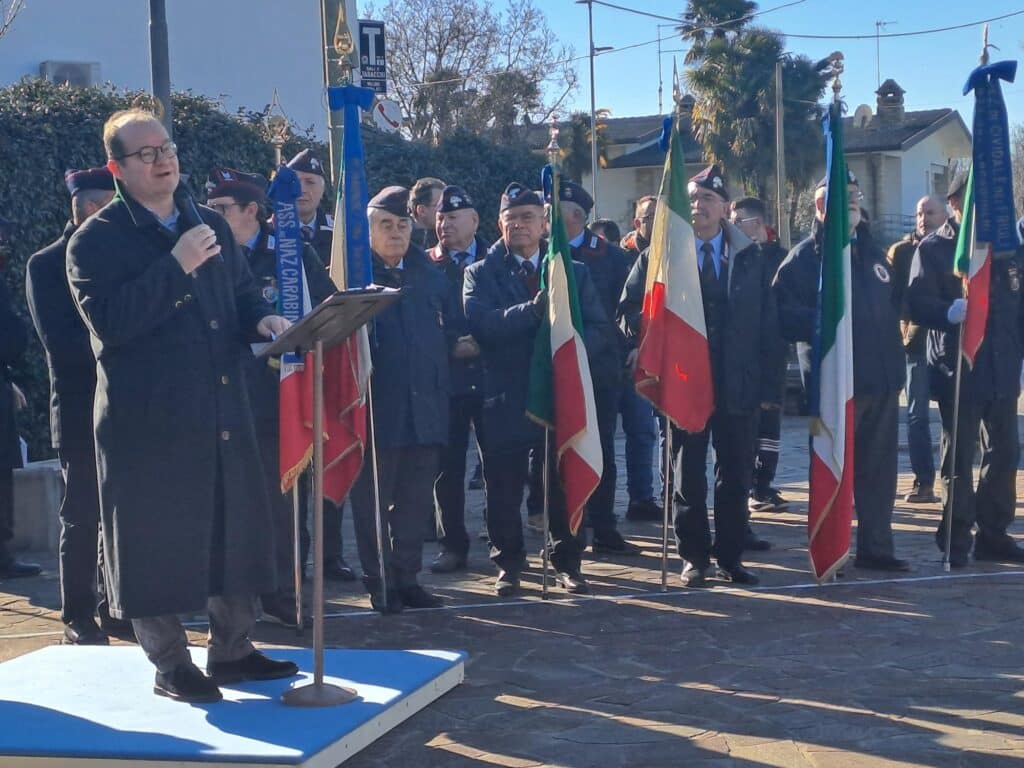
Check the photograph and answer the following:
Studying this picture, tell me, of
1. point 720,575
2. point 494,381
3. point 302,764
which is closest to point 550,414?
point 494,381

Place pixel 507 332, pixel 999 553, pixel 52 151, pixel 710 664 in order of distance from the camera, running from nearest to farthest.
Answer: pixel 710 664, pixel 507 332, pixel 999 553, pixel 52 151

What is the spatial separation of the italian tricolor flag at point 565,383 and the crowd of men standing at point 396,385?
156 millimetres

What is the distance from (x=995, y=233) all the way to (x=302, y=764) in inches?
189

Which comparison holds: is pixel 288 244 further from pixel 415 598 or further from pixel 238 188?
pixel 415 598

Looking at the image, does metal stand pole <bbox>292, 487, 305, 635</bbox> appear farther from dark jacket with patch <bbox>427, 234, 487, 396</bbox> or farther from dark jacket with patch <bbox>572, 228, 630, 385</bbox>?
dark jacket with patch <bbox>572, 228, 630, 385</bbox>

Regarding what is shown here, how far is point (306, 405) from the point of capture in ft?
20.3

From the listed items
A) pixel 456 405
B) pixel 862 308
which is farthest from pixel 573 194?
pixel 862 308

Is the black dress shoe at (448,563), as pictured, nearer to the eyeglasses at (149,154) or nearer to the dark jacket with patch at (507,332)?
the dark jacket with patch at (507,332)

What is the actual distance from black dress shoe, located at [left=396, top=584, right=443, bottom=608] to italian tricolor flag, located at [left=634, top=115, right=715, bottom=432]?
1.50 m

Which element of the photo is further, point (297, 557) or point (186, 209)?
point (297, 557)

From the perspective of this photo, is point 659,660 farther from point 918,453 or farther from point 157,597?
point 918,453

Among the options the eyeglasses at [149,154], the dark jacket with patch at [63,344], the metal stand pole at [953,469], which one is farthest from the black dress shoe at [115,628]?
the metal stand pole at [953,469]

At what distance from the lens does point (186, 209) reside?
16.8ft

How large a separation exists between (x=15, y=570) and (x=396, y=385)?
285 centimetres
